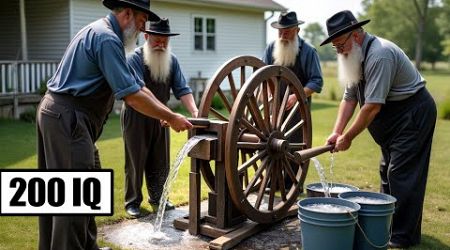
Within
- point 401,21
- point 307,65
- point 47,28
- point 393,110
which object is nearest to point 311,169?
point 307,65

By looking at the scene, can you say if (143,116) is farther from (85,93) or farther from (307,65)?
(307,65)

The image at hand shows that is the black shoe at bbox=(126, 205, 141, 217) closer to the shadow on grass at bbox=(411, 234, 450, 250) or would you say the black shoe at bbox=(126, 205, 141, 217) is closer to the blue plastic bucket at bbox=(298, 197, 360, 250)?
the blue plastic bucket at bbox=(298, 197, 360, 250)

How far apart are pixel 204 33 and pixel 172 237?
14065 mm

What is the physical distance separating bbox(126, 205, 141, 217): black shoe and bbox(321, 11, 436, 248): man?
2.16 meters

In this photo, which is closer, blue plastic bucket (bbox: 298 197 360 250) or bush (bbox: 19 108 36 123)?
blue plastic bucket (bbox: 298 197 360 250)

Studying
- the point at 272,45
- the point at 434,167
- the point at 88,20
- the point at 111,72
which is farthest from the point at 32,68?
the point at 111,72

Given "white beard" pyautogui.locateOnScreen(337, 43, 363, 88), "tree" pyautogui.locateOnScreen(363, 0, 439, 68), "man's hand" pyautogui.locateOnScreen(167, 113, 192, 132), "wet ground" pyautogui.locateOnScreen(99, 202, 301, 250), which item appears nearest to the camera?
"man's hand" pyautogui.locateOnScreen(167, 113, 192, 132)

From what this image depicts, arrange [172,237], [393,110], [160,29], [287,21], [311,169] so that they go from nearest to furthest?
1. [393,110]
2. [172,237]
3. [160,29]
4. [287,21]
5. [311,169]

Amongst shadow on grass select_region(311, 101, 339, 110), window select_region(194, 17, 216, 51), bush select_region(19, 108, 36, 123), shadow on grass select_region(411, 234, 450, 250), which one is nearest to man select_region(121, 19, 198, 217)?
shadow on grass select_region(411, 234, 450, 250)

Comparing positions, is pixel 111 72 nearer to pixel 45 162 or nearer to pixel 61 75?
pixel 61 75

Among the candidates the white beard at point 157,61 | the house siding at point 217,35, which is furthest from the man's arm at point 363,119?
the house siding at point 217,35

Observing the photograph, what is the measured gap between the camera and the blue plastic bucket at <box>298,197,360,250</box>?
380cm

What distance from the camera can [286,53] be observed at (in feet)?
20.4

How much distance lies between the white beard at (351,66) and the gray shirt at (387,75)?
0.20 feet
